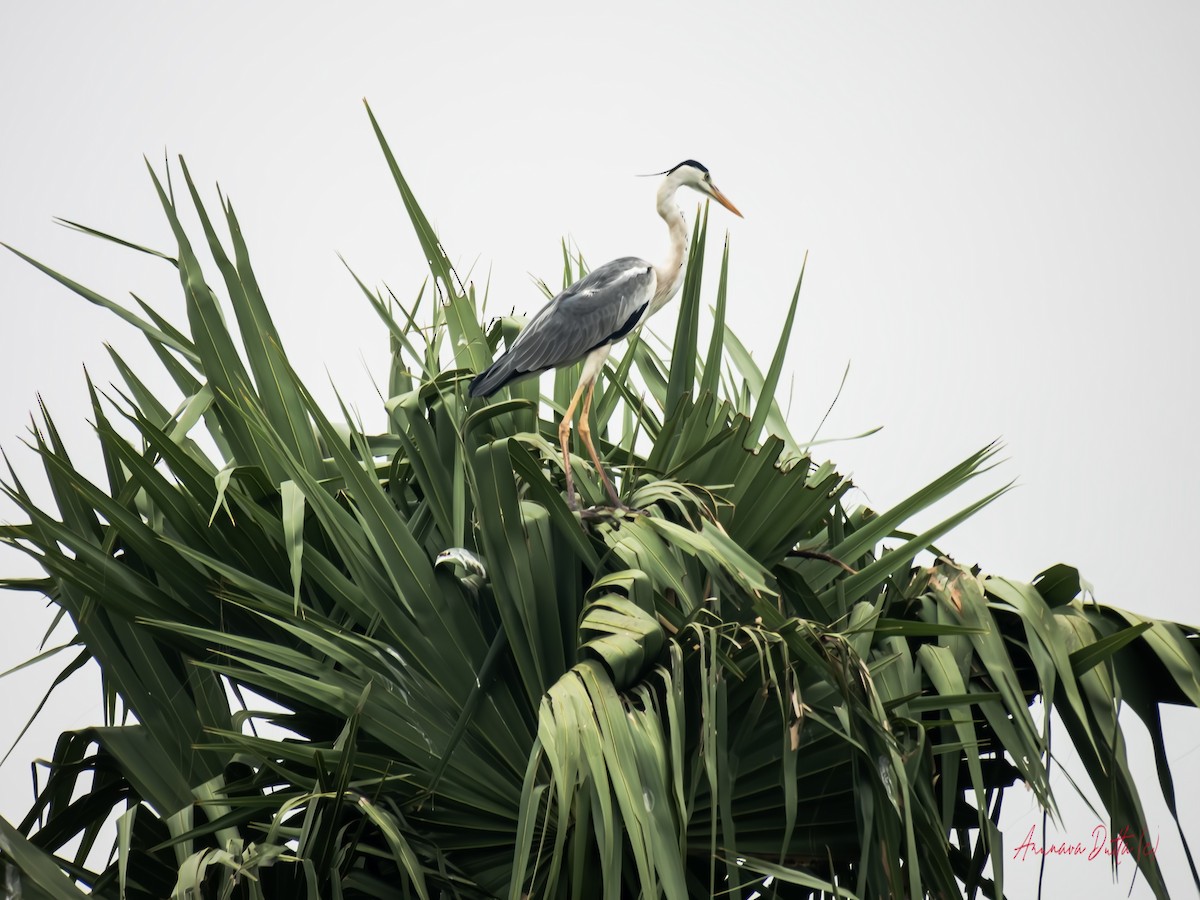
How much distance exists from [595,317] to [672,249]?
0.91 metres

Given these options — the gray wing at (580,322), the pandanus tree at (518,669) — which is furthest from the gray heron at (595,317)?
the pandanus tree at (518,669)

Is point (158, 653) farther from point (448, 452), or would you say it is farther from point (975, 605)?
point (975, 605)

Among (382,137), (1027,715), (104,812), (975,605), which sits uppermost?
(382,137)

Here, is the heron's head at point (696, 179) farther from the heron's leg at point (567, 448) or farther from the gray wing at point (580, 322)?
the heron's leg at point (567, 448)

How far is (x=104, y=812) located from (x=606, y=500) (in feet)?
5.11

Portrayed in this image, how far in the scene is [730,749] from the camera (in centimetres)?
265

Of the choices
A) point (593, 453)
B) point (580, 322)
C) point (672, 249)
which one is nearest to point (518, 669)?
point (593, 453)

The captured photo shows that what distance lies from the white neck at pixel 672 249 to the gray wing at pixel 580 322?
4.7 inches

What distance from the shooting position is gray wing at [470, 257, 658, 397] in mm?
3734

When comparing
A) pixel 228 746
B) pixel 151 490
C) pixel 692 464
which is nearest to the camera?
pixel 228 746

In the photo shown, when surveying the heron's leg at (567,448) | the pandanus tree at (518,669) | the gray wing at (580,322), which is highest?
the gray wing at (580,322)

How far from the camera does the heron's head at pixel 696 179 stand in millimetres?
5129

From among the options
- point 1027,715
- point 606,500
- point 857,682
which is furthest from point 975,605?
point 606,500

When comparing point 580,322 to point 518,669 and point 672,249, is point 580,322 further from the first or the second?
point 518,669
